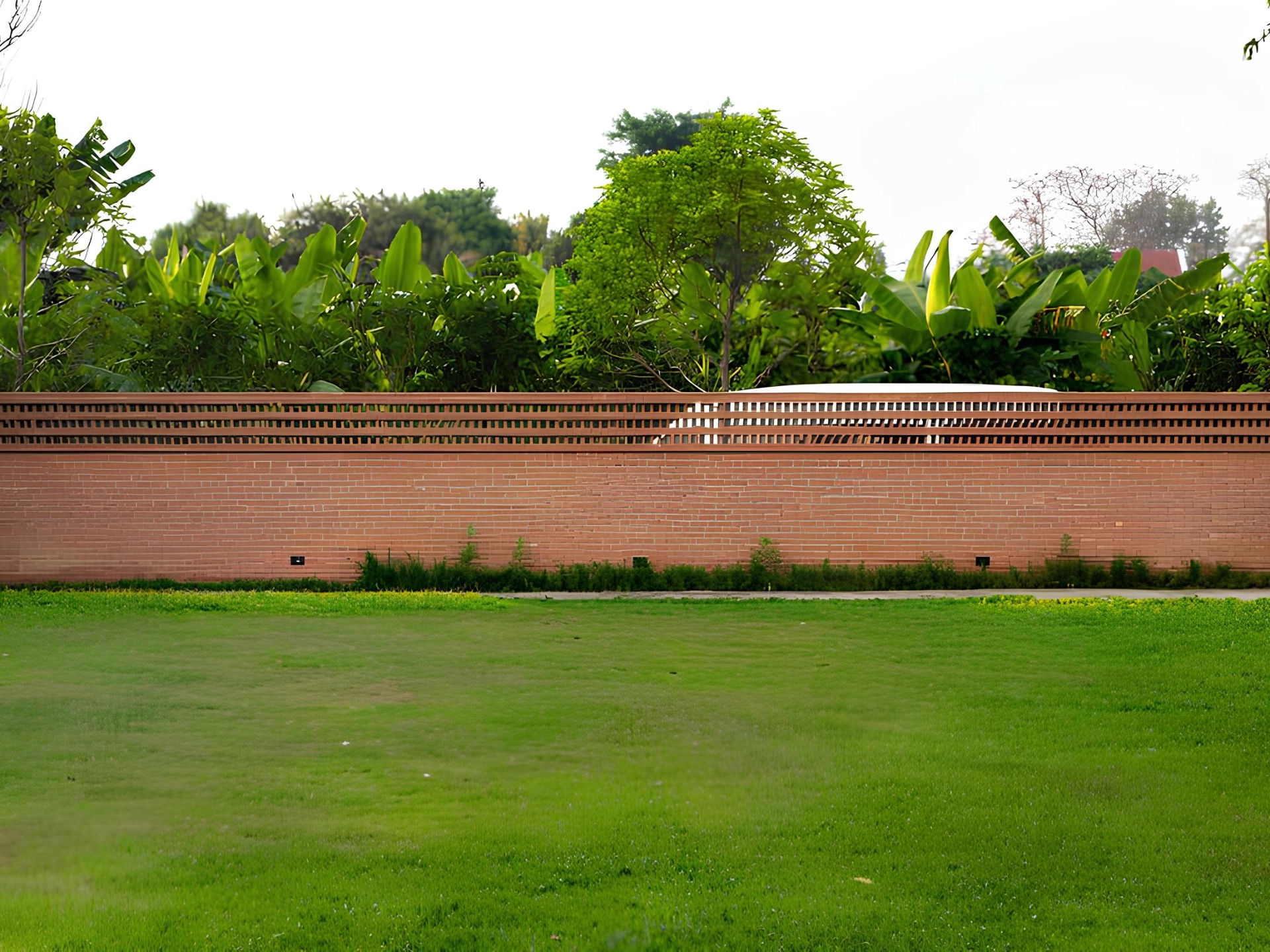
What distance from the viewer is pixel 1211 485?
48.0 feet

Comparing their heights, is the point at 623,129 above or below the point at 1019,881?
above

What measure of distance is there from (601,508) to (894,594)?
3330 mm

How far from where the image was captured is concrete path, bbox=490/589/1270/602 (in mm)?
13320

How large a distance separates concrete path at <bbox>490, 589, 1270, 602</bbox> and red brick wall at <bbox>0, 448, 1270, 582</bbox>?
0.62 meters

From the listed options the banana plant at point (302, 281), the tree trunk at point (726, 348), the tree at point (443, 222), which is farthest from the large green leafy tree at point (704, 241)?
the tree at point (443, 222)

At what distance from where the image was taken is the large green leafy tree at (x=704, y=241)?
19.7 metres

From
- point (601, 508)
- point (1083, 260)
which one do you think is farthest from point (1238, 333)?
point (1083, 260)

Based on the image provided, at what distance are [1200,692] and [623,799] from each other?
4.55 meters

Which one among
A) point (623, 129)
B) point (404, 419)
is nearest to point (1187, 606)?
point (404, 419)

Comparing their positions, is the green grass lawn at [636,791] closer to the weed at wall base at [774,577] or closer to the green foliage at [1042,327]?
the weed at wall base at [774,577]

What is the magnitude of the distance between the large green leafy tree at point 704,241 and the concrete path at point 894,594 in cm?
634

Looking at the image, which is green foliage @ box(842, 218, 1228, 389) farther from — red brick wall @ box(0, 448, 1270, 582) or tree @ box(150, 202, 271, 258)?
tree @ box(150, 202, 271, 258)

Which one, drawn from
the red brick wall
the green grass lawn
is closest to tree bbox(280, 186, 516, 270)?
the red brick wall

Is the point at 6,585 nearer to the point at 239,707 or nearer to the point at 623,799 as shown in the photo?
the point at 239,707
